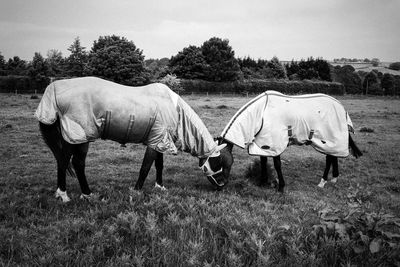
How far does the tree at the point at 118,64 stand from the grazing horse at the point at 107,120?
41.7 meters

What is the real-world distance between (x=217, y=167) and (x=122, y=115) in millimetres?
2396

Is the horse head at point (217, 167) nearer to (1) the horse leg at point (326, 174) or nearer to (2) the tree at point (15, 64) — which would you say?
(1) the horse leg at point (326, 174)

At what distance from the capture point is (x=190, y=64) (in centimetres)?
5950

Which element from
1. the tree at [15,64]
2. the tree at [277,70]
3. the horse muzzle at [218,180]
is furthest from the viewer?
the tree at [277,70]

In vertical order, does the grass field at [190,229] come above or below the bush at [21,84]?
below

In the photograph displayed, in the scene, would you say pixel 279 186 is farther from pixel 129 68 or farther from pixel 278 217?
pixel 129 68

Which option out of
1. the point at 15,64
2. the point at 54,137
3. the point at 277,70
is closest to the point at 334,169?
the point at 54,137

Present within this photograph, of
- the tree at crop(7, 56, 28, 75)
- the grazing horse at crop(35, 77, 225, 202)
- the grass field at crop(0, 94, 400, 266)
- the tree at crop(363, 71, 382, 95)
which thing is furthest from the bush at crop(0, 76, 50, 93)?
the tree at crop(363, 71, 382, 95)

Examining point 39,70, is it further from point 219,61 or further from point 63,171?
point 63,171

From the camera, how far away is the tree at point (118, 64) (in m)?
45.9

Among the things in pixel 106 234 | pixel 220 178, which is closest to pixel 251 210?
pixel 220 178

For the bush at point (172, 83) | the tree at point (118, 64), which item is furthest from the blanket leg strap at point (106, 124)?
the tree at point (118, 64)

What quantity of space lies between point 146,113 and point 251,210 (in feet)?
8.72

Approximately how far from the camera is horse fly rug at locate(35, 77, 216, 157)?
17.1 feet
